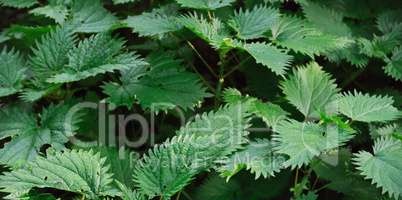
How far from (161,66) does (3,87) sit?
426 mm

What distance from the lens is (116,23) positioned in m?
1.50

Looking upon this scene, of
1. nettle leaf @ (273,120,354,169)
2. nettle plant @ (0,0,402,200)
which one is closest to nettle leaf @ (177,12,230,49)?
nettle plant @ (0,0,402,200)

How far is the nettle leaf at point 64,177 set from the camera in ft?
3.51

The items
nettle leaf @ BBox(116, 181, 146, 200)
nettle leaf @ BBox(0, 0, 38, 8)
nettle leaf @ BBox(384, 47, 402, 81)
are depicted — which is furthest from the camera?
nettle leaf @ BBox(0, 0, 38, 8)

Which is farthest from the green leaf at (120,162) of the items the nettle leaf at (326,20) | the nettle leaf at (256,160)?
the nettle leaf at (326,20)

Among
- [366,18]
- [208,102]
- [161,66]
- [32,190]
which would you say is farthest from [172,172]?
[366,18]

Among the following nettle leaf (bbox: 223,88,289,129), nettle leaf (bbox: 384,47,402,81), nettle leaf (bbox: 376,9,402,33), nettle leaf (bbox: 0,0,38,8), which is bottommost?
nettle leaf (bbox: 223,88,289,129)

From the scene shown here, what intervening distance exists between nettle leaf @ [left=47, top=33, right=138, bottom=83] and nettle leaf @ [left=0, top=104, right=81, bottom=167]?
0.37ft

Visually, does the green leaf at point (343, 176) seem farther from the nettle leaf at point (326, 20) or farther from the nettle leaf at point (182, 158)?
the nettle leaf at point (326, 20)

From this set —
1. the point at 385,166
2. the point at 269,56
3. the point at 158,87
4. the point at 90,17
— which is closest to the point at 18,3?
the point at 90,17

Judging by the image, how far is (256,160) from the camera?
3.82ft

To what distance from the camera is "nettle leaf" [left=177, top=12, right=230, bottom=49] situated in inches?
51.0

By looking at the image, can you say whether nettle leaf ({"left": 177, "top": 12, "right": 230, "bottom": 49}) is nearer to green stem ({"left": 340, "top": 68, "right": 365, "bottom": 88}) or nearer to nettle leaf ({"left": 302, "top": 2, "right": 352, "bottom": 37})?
nettle leaf ({"left": 302, "top": 2, "right": 352, "bottom": 37})

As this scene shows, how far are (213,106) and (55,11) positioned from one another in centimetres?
55
